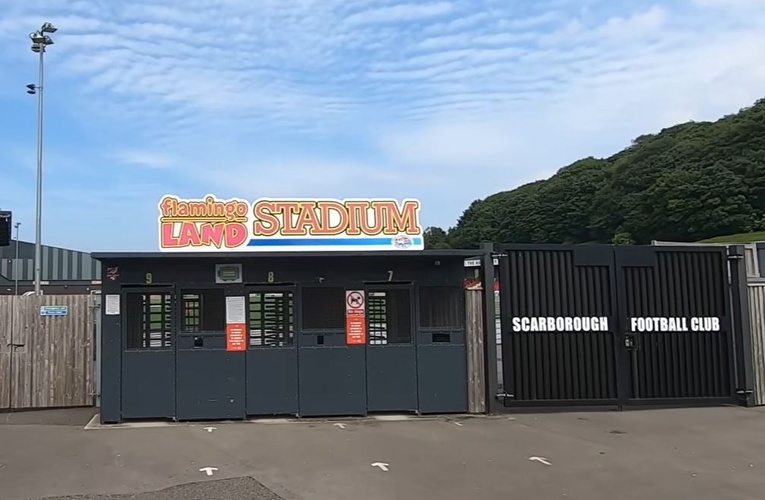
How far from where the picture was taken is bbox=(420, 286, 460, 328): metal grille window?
11.9 metres

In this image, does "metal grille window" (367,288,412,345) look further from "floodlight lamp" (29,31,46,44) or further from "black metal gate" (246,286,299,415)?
"floodlight lamp" (29,31,46,44)

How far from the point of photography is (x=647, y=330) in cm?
1238

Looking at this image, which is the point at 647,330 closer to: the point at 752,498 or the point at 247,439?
the point at 752,498

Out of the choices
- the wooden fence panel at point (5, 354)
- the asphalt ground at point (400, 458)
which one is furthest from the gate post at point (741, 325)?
the wooden fence panel at point (5, 354)

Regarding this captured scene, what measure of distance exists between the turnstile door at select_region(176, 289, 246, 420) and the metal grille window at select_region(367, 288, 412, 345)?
2.16 meters

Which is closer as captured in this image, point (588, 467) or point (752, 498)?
point (752, 498)

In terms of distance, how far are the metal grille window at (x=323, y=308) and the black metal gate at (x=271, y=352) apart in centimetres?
21

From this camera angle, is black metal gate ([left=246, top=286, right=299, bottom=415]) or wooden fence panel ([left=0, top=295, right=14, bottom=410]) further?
wooden fence panel ([left=0, top=295, right=14, bottom=410])

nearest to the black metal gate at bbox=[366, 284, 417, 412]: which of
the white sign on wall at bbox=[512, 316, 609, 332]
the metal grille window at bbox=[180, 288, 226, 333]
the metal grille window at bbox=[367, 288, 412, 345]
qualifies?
the metal grille window at bbox=[367, 288, 412, 345]

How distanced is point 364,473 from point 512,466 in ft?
5.60

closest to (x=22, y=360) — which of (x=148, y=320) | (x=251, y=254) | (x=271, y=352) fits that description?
(x=148, y=320)

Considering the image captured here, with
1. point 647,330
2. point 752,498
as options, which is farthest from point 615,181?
point 752,498

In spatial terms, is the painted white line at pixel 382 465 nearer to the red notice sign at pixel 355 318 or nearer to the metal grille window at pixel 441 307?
the red notice sign at pixel 355 318

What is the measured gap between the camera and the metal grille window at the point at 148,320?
1132 centimetres
